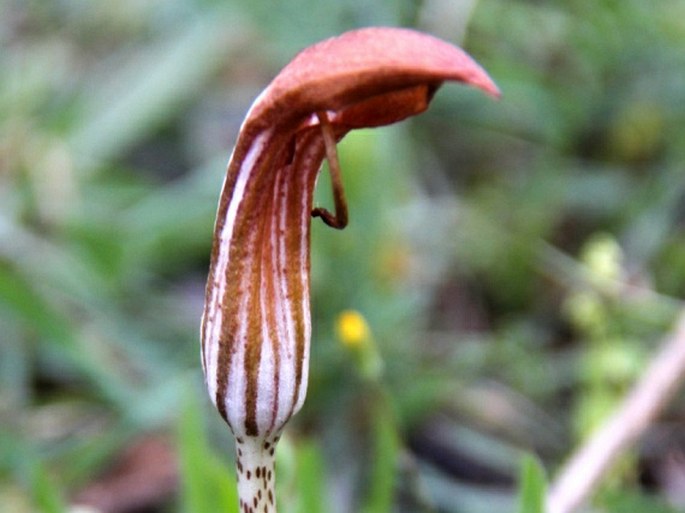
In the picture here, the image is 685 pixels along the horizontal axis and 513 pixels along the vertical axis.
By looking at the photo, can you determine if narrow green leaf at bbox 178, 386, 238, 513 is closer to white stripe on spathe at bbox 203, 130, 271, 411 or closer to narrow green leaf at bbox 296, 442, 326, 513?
narrow green leaf at bbox 296, 442, 326, 513

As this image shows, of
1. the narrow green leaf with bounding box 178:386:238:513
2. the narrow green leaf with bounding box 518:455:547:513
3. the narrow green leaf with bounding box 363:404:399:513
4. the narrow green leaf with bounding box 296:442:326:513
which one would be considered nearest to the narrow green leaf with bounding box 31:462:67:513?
the narrow green leaf with bounding box 178:386:238:513

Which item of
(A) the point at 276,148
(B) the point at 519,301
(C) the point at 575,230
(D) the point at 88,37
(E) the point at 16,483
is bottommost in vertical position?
(E) the point at 16,483

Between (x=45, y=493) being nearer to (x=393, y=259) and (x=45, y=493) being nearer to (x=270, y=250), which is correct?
(x=270, y=250)

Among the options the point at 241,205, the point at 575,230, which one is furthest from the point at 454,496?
the point at 241,205

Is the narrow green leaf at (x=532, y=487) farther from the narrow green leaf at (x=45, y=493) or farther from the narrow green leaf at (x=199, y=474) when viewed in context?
the narrow green leaf at (x=45, y=493)

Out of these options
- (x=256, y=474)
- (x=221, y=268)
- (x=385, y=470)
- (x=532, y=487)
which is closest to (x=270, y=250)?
(x=221, y=268)

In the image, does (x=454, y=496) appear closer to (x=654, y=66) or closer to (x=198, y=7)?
(x=654, y=66)
